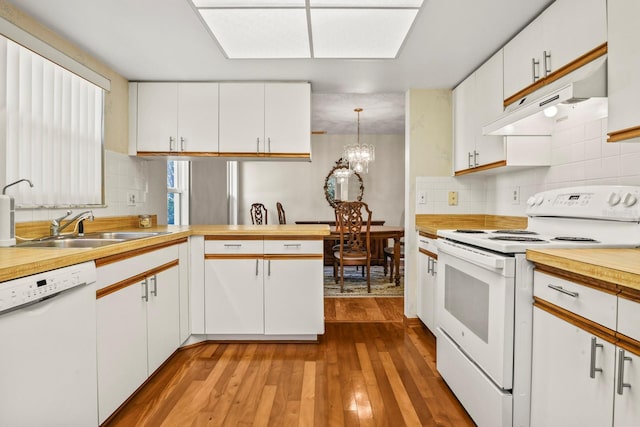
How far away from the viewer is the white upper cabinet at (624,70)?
4.28 ft

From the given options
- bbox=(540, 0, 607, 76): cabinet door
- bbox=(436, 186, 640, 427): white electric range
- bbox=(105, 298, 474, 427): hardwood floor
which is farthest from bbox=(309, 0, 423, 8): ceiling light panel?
bbox=(105, 298, 474, 427): hardwood floor

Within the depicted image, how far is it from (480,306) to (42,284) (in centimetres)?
169

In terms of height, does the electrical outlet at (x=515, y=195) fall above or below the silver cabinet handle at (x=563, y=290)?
above

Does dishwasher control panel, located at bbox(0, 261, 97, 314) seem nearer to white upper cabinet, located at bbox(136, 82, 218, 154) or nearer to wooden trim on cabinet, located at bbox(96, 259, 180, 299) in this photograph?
wooden trim on cabinet, located at bbox(96, 259, 180, 299)

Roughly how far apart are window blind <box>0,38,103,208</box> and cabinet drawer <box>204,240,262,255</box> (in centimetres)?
81

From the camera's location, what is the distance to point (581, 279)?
3.84ft

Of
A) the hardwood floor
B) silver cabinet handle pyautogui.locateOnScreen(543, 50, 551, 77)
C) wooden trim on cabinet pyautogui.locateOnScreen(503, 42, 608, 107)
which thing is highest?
silver cabinet handle pyautogui.locateOnScreen(543, 50, 551, 77)

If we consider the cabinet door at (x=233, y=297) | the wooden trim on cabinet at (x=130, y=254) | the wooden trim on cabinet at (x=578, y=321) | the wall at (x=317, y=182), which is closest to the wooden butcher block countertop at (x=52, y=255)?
the wooden trim on cabinet at (x=130, y=254)

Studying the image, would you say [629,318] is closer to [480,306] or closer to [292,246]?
[480,306]

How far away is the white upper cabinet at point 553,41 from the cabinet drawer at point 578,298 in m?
0.99

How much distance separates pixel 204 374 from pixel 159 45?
2.05 meters

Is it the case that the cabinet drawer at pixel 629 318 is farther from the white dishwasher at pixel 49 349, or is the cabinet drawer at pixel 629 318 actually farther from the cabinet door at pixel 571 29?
the white dishwasher at pixel 49 349

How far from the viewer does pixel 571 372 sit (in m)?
1.19

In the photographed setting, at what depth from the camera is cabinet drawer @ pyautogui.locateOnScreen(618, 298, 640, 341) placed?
95 centimetres
